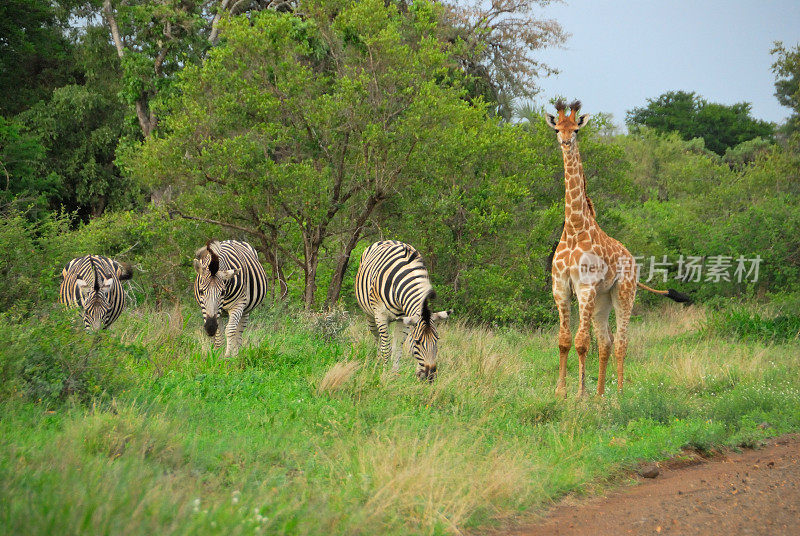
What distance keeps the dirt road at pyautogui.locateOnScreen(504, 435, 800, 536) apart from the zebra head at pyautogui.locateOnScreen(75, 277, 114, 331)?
6591 millimetres

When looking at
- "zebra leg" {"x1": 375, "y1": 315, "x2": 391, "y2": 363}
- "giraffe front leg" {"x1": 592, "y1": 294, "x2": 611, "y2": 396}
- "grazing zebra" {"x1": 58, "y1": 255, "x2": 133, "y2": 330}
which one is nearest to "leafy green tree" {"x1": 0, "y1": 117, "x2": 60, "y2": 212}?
"grazing zebra" {"x1": 58, "y1": 255, "x2": 133, "y2": 330}

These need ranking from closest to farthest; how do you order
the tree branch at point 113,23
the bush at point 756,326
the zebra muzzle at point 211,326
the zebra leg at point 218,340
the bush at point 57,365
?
the bush at point 57,365, the zebra muzzle at point 211,326, the zebra leg at point 218,340, the bush at point 756,326, the tree branch at point 113,23

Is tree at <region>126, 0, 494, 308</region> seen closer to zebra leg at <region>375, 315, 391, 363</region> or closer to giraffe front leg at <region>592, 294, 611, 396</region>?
zebra leg at <region>375, 315, 391, 363</region>

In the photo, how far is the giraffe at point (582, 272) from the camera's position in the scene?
9.73m

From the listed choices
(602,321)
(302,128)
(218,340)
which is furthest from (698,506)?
(302,128)

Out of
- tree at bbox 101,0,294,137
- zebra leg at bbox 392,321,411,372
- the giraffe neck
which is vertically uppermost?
tree at bbox 101,0,294,137

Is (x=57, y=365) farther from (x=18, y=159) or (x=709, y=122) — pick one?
(x=709, y=122)

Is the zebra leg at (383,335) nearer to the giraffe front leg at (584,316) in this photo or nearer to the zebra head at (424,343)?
the zebra head at (424,343)

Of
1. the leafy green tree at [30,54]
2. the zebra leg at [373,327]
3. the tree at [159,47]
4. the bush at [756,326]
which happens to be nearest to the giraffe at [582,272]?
the zebra leg at [373,327]

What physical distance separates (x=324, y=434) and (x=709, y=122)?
148ft

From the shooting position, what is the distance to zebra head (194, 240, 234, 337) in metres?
9.98

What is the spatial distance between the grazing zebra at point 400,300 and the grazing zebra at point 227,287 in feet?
5.84

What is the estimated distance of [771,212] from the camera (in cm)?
1859

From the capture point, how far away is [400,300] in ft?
33.1
